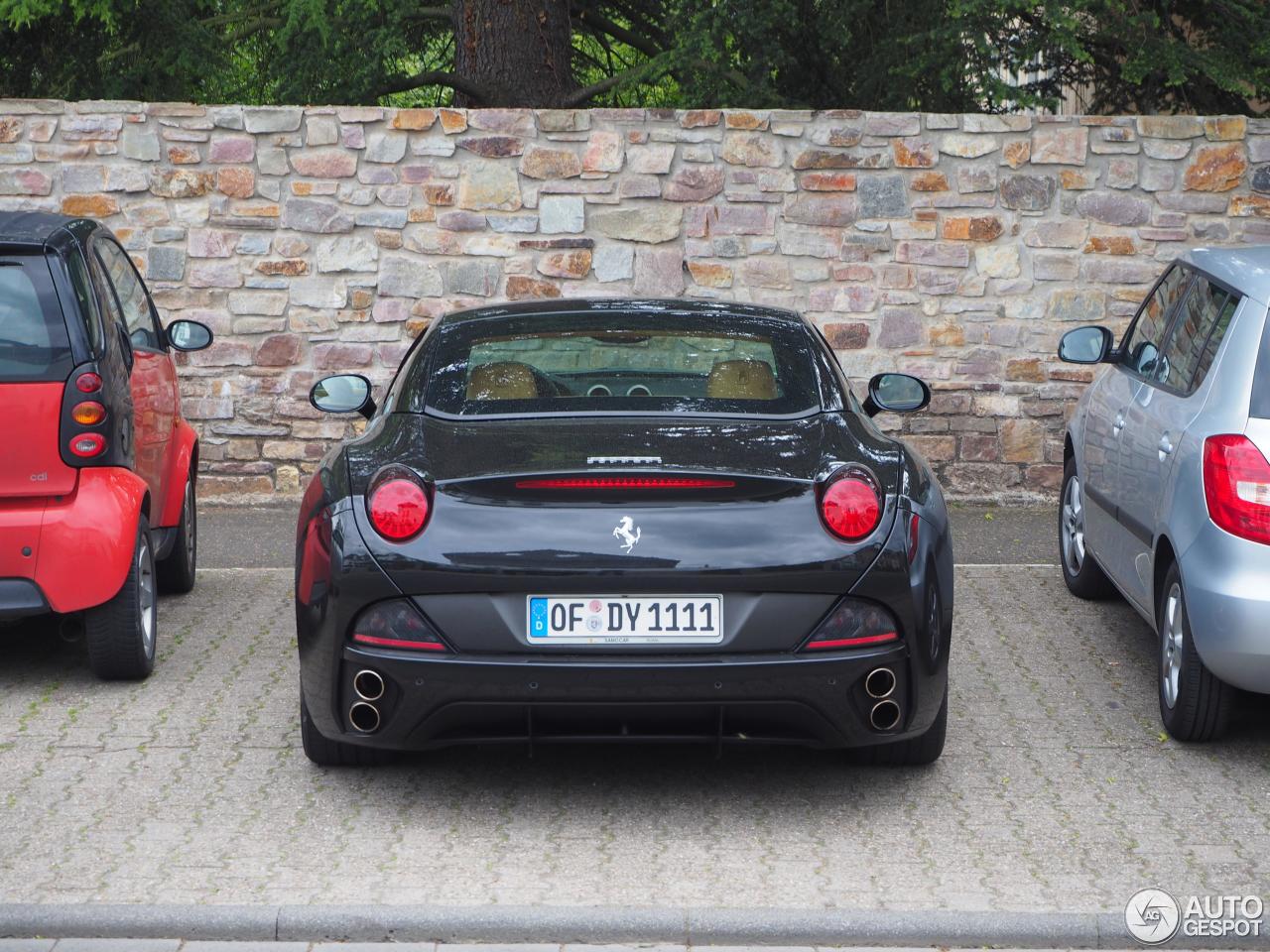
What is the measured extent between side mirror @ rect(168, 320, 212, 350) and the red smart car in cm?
103

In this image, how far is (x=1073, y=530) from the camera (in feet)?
26.7

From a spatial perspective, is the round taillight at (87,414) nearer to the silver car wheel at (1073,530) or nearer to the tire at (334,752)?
the tire at (334,752)

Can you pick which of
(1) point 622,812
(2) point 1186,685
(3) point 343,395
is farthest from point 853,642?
(3) point 343,395

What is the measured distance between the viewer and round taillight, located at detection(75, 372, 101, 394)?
20.0 ft

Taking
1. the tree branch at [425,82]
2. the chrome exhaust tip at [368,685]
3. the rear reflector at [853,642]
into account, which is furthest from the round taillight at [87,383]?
the tree branch at [425,82]

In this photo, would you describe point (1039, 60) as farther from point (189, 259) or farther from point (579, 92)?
point (189, 259)

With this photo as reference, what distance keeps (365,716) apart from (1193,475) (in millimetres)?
2693

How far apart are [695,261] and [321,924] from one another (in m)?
6.83

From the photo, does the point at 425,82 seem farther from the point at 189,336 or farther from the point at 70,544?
the point at 70,544

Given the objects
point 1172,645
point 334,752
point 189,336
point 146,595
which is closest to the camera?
point 334,752

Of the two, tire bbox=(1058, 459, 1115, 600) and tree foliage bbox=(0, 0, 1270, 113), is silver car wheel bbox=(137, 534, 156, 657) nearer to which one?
tire bbox=(1058, 459, 1115, 600)

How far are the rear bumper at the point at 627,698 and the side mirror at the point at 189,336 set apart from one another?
3.23m

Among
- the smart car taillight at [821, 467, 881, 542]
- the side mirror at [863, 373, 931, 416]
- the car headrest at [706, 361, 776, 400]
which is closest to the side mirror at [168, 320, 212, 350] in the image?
the car headrest at [706, 361, 776, 400]

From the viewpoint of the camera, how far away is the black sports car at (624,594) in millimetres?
4691
